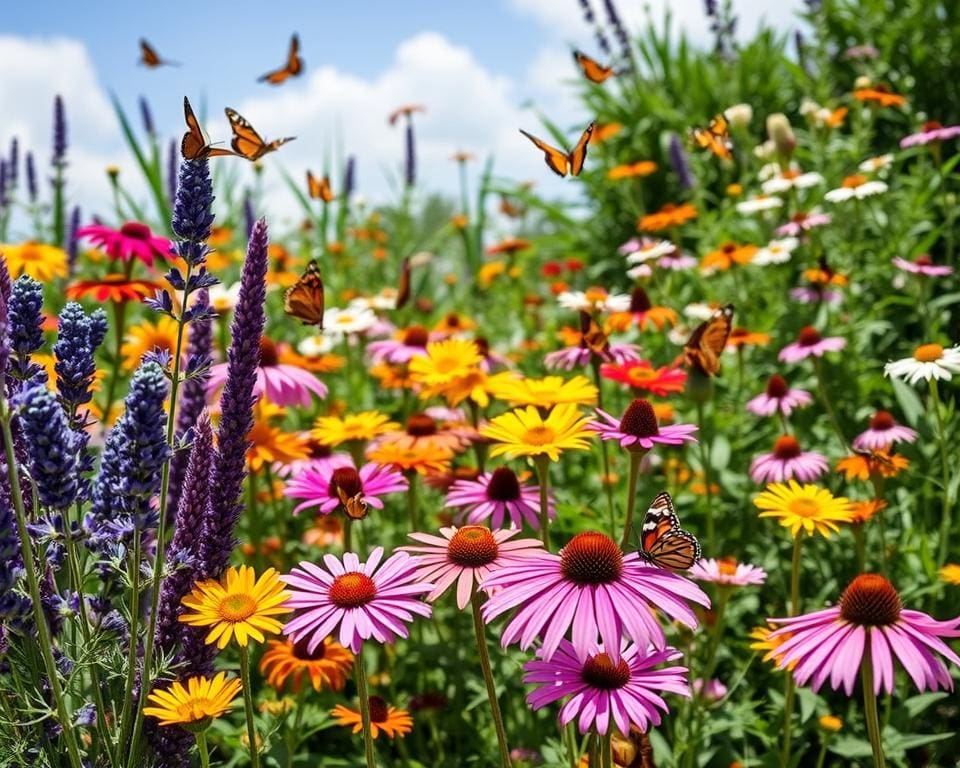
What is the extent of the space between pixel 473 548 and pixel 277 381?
62.0 inches

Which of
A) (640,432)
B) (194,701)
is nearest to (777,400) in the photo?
(640,432)

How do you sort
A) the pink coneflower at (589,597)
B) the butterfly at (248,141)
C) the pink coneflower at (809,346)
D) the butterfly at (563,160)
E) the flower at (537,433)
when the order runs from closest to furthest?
1. the pink coneflower at (589,597)
2. the flower at (537,433)
3. the butterfly at (248,141)
4. the butterfly at (563,160)
5. the pink coneflower at (809,346)

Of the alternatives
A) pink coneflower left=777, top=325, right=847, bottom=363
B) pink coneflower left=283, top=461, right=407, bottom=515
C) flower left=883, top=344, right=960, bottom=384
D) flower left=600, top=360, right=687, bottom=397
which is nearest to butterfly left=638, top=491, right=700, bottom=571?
pink coneflower left=283, top=461, right=407, bottom=515

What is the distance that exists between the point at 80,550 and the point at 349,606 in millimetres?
636

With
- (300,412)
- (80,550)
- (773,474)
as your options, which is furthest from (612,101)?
(80,550)

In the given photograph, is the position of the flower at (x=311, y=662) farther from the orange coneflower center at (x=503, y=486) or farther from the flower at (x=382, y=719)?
the orange coneflower center at (x=503, y=486)

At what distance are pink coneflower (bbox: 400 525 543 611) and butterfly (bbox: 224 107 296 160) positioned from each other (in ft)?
4.30

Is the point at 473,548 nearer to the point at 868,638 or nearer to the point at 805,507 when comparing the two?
the point at 868,638

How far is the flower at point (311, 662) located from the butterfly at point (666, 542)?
0.95 meters

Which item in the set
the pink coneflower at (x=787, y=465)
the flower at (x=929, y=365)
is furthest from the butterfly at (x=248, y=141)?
the flower at (x=929, y=365)

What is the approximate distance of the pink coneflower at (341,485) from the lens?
2412mm

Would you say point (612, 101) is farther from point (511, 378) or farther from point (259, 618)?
point (259, 618)

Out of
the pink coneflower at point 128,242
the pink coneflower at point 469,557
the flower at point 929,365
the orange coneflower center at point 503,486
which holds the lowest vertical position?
the pink coneflower at point 469,557

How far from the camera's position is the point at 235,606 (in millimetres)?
1708
